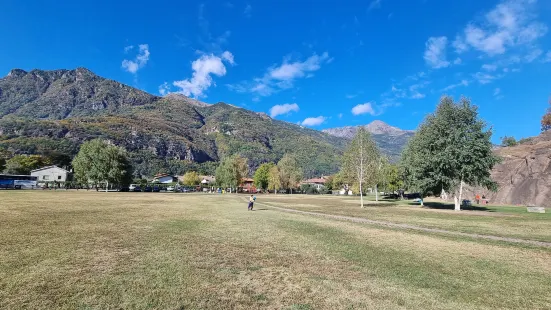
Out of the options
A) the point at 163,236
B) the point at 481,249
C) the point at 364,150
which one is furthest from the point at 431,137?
the point at 163,236

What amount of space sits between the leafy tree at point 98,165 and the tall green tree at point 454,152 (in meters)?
78.6

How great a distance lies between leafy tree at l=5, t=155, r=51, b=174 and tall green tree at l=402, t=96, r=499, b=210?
137 meters

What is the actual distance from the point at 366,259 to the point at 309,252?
2.27m

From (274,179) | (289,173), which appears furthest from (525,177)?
(274,179)

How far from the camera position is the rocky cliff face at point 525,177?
51.5m

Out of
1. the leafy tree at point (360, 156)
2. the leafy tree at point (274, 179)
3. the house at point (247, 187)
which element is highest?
the leafy tree at point (360, 156)

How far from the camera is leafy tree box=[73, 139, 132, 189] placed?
271 ft

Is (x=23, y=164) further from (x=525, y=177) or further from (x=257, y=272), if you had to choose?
(x=525, y=177)

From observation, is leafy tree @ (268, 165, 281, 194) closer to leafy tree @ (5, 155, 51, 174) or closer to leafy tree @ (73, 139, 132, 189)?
leafy tree @ (73, 139, 132, 189)

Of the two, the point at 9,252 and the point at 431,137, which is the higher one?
the point at 431,137

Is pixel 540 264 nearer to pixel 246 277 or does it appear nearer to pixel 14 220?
pixel 246 277

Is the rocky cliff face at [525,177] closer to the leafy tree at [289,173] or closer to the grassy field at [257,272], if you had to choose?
the grassy field at [257,272]

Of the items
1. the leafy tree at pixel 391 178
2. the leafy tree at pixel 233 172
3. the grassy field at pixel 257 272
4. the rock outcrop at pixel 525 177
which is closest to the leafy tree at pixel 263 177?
the leafy tree at pixel 233 172

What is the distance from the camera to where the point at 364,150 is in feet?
151
